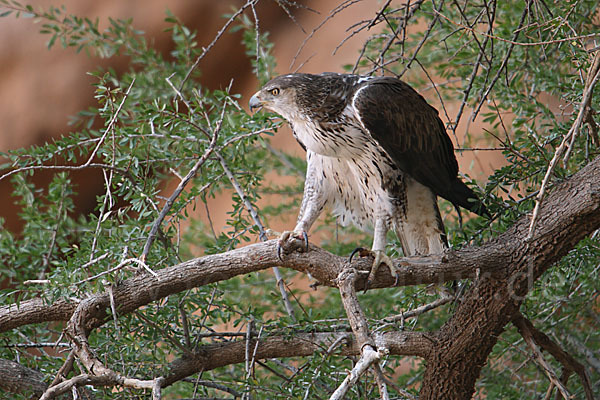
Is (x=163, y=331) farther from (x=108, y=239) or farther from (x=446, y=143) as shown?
(x=446, y=143)

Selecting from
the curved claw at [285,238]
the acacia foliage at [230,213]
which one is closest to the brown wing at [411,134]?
the acacia foliage at [230,213]

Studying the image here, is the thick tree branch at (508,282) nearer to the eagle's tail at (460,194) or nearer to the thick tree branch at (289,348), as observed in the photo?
the thick tree branch at (289,348)

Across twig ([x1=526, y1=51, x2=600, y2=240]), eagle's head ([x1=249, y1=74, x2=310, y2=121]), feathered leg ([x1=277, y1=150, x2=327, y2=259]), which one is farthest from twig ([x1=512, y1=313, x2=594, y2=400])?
eagle's head ([x1=249, y1=74, x2=310, y2=121])

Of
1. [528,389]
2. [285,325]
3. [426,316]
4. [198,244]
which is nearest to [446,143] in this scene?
[285,325]

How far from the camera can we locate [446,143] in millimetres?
2645

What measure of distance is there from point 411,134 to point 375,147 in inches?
5.8

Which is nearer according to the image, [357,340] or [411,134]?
[357,340]

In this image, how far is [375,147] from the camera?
2463 mm

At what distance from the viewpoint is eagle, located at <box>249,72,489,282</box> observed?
2.42 metres

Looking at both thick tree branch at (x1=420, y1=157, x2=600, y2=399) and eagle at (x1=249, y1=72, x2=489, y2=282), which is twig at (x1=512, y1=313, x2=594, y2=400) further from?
eagle at (x1=249, y1=72, x2=489, y2=282)

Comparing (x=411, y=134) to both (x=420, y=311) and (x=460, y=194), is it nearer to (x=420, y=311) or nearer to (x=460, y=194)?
(x=460, y=194)

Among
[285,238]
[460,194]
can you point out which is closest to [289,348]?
[285,238]

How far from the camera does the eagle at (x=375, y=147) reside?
2418mm

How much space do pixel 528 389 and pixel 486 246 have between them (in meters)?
1.66
